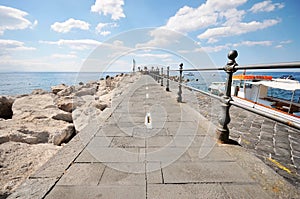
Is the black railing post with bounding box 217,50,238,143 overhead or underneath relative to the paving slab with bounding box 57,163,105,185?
overhead

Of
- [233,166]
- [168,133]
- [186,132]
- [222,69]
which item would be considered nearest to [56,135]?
[168,133]

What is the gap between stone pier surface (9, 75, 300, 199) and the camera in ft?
4.35

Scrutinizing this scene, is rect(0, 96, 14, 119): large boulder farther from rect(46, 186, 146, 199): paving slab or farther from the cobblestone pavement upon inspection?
the cobblestone pavement

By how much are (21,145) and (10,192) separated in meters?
0.99

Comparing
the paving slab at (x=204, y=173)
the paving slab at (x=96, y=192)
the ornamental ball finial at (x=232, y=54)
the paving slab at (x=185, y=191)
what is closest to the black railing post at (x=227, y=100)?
the ornamental ball finial at (x=232, y=54)

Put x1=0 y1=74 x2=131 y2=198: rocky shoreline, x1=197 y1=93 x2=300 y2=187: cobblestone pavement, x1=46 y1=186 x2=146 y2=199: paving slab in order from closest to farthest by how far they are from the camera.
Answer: x1=46 y1=186 x2=146 y2=199: paving slab < x1=0 y1=74 x2=131 y2=198: rocky shoreline < x1=197 y1=93 x2=300 y2=187: cobblestone pavement

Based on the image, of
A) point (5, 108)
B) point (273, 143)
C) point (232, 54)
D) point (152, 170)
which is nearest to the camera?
point (152, 170)

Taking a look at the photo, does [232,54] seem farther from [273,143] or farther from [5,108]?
[5,108]

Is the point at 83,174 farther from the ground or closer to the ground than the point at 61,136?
farther from the ground

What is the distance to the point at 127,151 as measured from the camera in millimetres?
1995

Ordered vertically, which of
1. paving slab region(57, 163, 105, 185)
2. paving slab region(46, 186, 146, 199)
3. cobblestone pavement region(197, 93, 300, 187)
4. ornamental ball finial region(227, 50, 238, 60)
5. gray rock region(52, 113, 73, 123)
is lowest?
cobblestone pavement region(197, 93, 300, 187)

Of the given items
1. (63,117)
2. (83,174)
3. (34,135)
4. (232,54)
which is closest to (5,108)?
(63,117)

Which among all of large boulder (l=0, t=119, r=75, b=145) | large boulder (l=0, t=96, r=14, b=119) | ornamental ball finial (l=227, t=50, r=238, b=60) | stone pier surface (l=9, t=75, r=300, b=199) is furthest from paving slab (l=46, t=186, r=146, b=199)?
large boulder (l=0, t=96, r=14, b=119)

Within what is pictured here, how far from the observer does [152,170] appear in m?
1.63
